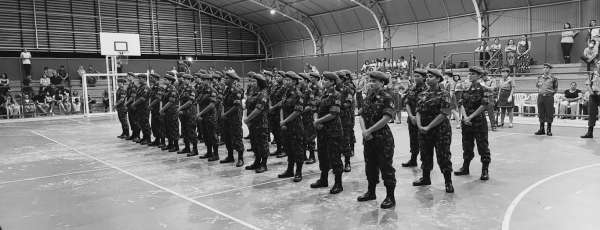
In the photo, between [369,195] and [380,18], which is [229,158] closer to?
[369,195]

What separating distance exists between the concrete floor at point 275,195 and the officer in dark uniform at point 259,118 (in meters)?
0.43

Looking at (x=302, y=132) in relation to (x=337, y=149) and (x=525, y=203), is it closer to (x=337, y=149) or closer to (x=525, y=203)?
(x=337, y=149)

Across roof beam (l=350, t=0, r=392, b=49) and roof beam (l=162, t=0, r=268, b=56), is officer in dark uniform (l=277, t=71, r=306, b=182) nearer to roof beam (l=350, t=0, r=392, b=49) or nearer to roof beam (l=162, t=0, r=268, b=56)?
roof beam (l=350, t=0, r=392, b=49)

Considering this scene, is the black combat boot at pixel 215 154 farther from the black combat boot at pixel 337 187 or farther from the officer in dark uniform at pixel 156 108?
the black combat boot at pixel 337 187

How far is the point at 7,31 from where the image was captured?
2741cm

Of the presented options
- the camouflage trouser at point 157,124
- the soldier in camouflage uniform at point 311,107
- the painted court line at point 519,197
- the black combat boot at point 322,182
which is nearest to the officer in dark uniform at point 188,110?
the camouflage trouser at point 157,124

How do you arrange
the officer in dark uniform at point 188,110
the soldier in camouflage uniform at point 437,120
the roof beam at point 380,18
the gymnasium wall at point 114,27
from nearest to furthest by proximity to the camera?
1. the soldier in camouflage uniform at point 437,120
2. the officer in dark uniform at point 188,110
3. the gymnasium wall at point 114,27
4. the roof beam at point 380,18

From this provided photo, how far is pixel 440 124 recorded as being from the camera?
6.38 metres

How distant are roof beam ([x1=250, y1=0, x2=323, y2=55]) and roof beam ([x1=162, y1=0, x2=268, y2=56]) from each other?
544 cm

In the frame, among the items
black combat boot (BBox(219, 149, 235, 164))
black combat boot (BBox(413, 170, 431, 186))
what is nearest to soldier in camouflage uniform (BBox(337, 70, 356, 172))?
black combat boot (BBox(413, 170, 431, 186))

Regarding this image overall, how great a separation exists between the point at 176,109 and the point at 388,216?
6.25 m

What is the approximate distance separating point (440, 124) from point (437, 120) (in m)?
0.17

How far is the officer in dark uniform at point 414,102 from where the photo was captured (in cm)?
674

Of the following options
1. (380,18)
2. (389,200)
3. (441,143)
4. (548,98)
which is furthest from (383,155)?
(380,18)
